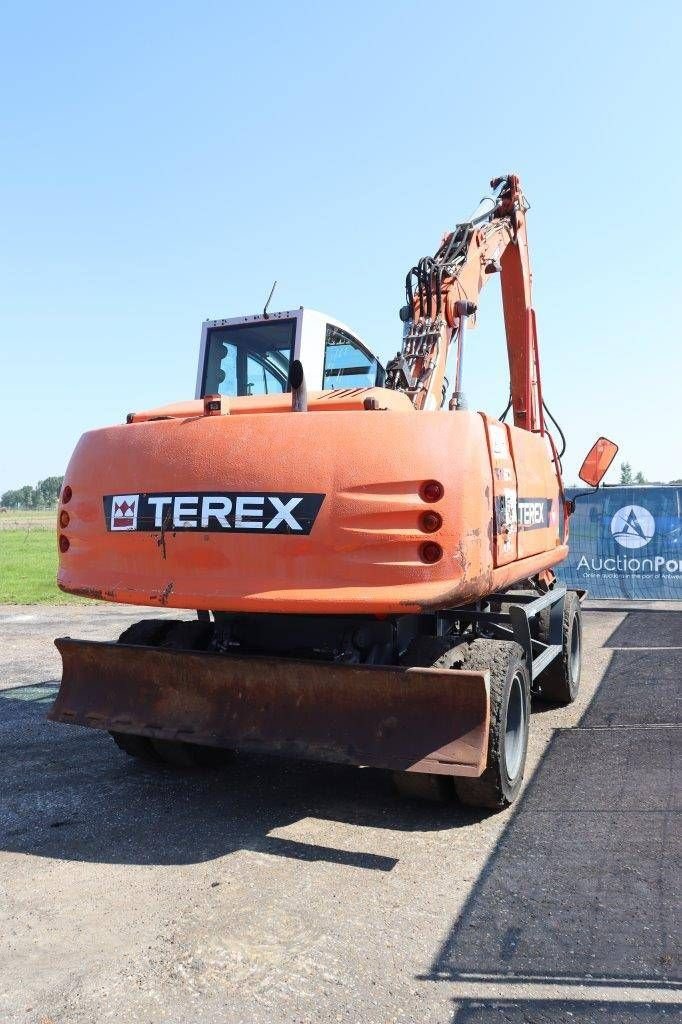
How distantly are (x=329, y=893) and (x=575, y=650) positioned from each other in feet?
16.7

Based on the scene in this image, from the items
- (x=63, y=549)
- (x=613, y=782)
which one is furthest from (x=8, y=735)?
(x=613, y=782)

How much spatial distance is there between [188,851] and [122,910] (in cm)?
67

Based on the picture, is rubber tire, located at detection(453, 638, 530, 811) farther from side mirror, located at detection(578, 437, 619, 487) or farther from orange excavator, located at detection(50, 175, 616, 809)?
side mirror, located at detection(578, 437, 619, 487)

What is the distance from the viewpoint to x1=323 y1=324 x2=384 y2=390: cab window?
6238 millimetres

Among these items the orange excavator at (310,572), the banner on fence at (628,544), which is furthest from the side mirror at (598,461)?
the banner on fence at (628,544)

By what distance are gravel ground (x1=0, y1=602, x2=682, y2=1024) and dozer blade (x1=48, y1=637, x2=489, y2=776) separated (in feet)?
1.59

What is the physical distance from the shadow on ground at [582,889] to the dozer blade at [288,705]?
65 centimetres

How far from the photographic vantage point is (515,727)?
5.42m

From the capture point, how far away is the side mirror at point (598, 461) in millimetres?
8266

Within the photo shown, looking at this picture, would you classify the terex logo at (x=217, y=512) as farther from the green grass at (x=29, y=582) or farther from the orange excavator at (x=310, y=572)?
the green grass at (x=29, y=582)

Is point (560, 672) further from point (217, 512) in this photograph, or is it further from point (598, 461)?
point (217, 512)

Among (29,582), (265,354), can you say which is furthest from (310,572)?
(29,582)

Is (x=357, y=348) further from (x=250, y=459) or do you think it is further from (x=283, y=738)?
(x=283, y=738)

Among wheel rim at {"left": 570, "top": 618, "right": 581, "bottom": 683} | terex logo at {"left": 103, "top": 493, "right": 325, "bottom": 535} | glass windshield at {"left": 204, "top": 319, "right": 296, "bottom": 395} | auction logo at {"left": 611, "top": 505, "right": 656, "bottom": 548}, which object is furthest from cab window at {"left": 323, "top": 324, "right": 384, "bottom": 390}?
auction logo at {"left": 611, "top": 505, "right": 656, "bottom": 548}
